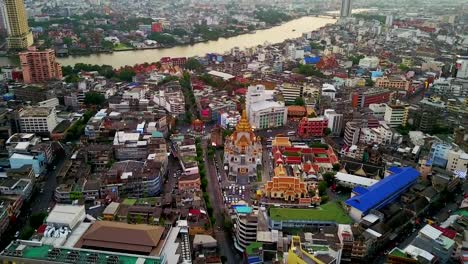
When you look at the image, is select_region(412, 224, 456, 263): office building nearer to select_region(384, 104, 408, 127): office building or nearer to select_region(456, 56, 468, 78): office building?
select_region(384, 104, 408, 127): office building

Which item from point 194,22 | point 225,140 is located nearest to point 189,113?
point 225,140

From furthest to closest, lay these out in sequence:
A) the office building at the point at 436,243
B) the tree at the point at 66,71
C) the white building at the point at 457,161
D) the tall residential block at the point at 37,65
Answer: the tree at the point at 66,71 → the tall residential block at the point at 37,65 → the white building at the point at 457,161 → the office building at the point at 436,243

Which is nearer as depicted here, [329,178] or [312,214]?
[312,214]

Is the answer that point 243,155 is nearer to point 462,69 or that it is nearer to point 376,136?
point 376,136

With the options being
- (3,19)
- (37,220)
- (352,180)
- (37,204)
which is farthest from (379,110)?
(3,19)

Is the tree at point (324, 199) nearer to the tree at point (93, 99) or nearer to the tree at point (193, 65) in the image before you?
the tree at point (93, 99)

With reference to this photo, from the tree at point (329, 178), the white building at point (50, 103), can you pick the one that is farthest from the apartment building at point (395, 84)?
the white building at point (50, 103)
